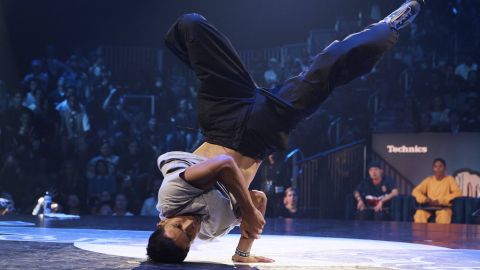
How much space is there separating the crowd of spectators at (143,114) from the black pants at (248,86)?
13.1 feet

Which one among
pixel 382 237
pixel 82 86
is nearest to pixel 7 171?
pixel 82 86

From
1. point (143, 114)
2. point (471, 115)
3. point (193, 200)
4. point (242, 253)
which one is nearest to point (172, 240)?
point (193, 200)

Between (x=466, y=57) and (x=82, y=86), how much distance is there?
4.71 metres

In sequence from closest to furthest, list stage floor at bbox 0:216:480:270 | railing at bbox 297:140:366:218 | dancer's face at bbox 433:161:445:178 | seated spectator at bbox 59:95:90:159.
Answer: stage floor at bbox 0:216:480:270, dancer's face at bbox 433:161:445:178, railing at bbox 297:140:366:218, seated spectator at bbox 59:95:90:159

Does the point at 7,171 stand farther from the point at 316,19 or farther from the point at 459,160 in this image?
the point at 459,160

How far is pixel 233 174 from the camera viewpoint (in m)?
2.11

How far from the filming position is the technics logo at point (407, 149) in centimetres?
712

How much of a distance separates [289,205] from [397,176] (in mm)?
1642

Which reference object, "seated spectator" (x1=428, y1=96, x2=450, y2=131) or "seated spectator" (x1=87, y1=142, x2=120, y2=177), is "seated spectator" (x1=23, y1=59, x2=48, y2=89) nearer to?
"seated spectator" (x1=87, y1=142, x2=120, y2=177)

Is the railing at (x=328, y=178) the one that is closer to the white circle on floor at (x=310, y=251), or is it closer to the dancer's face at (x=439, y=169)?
the dancer's face at (x=439, y=169)

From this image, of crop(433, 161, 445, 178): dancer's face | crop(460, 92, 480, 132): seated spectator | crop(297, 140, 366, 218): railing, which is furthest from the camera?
crop(297, 140, 366, 218): railing

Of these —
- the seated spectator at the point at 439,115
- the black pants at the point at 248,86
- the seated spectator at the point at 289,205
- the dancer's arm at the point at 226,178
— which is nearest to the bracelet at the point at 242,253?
the dancer's arm at the point at 226,178

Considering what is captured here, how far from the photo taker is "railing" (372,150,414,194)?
23.6ft

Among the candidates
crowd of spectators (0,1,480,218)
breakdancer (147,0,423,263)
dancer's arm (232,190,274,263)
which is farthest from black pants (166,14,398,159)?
crowd of spectators (0,1,480,218)
